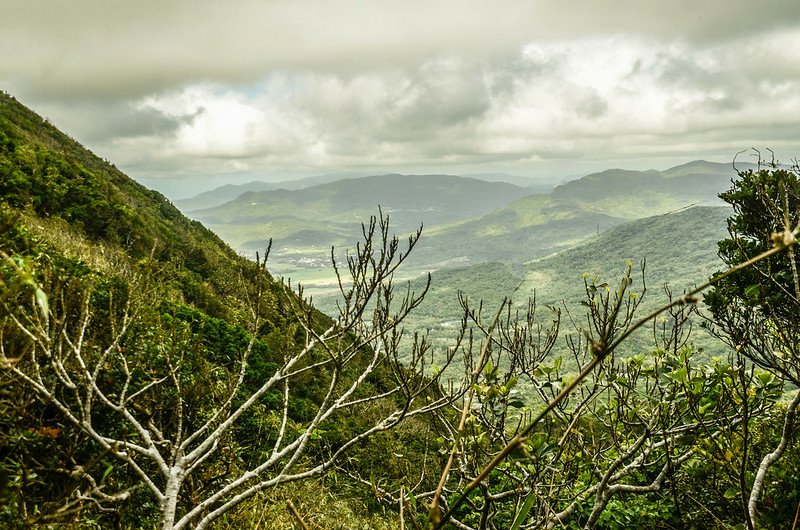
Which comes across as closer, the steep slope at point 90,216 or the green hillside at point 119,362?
the green hillside at point 119,362

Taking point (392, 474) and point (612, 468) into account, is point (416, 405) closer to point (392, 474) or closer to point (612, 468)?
point (392, 474)

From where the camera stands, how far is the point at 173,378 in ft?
15.6

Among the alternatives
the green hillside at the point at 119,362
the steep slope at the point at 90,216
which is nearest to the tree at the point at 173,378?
the green hillside at the point at 119,362

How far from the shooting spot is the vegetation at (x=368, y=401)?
3.53 m

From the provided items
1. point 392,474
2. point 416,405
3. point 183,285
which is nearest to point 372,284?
point 392,474

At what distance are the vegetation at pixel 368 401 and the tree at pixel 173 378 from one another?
0.05 m

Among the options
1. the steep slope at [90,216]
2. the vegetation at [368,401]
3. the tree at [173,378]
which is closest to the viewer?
the vegetation at [368,401]

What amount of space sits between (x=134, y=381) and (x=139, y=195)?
92.3ft

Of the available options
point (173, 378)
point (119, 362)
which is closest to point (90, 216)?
point (119, 362)

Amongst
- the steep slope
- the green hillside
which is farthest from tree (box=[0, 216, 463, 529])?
the steep slope

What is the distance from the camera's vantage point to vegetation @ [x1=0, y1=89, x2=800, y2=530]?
11.6 feet

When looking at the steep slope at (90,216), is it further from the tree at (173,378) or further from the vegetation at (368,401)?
the tree at (173,378)

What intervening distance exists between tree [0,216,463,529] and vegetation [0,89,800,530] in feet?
0.15

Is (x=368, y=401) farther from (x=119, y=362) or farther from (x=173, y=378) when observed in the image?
(x=173, y=378)
